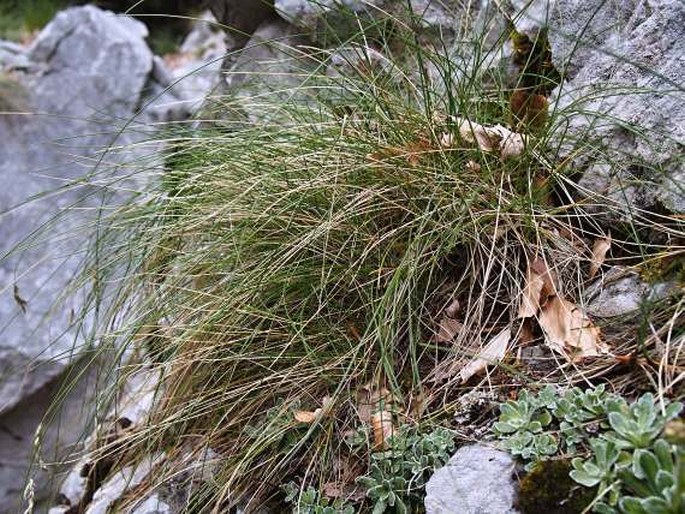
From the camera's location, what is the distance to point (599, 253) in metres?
1.78

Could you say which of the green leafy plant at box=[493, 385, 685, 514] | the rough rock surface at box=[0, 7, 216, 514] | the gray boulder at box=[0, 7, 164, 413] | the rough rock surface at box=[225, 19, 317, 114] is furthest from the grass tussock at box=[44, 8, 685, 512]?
the gray boulder at box=[0, 7, 164, 413]

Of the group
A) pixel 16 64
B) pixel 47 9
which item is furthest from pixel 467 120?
pixel 47 9

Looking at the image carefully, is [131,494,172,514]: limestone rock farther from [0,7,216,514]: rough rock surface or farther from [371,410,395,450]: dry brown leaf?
[0,7,216,514]: rough rock surface

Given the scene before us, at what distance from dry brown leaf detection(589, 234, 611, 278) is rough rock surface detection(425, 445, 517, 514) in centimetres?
51

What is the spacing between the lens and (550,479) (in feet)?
4.45

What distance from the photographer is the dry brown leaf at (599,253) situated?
69.2 inches

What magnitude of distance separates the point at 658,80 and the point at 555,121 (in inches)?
9.3

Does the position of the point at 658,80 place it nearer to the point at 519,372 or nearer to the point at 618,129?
the point at 618,129

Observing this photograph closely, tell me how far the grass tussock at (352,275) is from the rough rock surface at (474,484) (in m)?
0.13

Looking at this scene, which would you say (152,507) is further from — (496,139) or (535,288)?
(496,139)

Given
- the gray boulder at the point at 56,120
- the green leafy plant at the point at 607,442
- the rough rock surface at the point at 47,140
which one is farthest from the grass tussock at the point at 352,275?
the gray boulder at the point at 56,120

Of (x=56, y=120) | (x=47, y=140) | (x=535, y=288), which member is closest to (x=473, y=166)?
(x=535, y=288)

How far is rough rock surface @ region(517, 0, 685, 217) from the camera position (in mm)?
1742

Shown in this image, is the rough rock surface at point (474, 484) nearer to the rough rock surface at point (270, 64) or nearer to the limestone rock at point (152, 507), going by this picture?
the limestone rock at point (152, 507)
